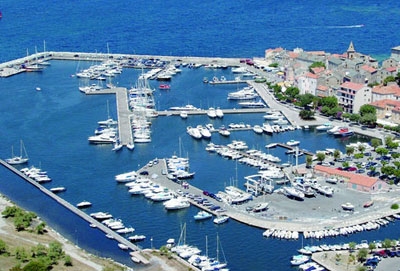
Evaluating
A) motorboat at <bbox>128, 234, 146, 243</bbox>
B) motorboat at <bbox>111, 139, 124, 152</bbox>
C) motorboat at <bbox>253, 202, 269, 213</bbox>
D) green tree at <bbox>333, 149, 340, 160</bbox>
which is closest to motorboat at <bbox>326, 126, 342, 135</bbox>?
green tree at <bbox>333, 149, 340, 160</bbox>

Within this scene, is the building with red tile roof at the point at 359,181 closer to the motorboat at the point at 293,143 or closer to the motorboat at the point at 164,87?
the motorboat at the point at 293,143

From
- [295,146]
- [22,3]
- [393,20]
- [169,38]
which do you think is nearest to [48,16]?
[22,3]

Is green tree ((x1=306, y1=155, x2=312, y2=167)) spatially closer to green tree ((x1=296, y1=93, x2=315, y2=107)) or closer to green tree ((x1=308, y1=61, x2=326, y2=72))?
green tree ((x1=296, y1=93, x2=315, y2=107))

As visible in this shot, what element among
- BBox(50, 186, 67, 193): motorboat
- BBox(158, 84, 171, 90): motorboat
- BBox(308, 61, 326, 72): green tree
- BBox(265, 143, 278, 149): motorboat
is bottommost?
BBox(50, 186, 67, 193): motorboat

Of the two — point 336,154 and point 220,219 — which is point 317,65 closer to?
point 336,154

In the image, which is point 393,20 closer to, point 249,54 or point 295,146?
point 249,54

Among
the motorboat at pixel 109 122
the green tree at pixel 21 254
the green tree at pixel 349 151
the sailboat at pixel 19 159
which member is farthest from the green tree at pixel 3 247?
the green tree at pixel 349 151
